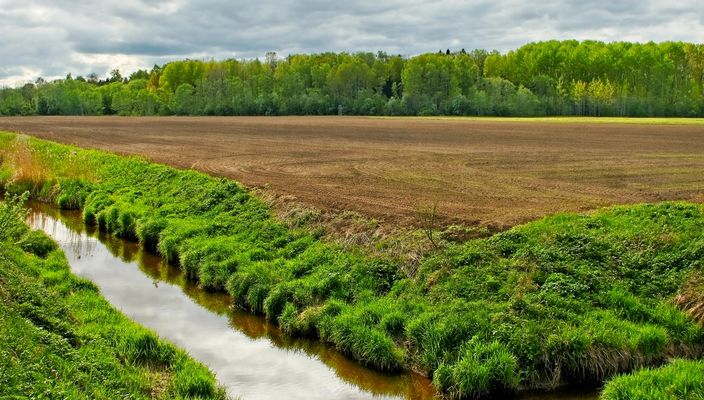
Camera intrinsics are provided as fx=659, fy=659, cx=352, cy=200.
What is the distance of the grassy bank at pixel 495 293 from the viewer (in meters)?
12.5

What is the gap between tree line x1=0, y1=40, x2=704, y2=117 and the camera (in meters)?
123

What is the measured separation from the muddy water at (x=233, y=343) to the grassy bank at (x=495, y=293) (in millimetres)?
384

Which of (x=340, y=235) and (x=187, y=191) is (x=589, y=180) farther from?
(x=187, y=191)

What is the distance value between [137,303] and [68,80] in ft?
592

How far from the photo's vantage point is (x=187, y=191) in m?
27.4

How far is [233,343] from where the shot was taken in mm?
14703

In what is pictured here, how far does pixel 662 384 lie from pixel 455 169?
73.6 feet

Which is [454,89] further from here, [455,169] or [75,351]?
[75,351]

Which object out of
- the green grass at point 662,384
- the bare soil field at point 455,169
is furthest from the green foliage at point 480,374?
the bare soil field at point 455,169

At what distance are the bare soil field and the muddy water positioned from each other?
547cm

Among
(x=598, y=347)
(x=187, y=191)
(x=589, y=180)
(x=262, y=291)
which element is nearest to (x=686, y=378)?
(x=598, y=347)

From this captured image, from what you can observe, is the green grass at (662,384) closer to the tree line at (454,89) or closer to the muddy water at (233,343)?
the muddy water at (233,343)

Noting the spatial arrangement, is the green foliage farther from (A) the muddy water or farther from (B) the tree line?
(B) the tree line

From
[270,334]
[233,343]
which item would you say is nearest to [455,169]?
[270,334]
